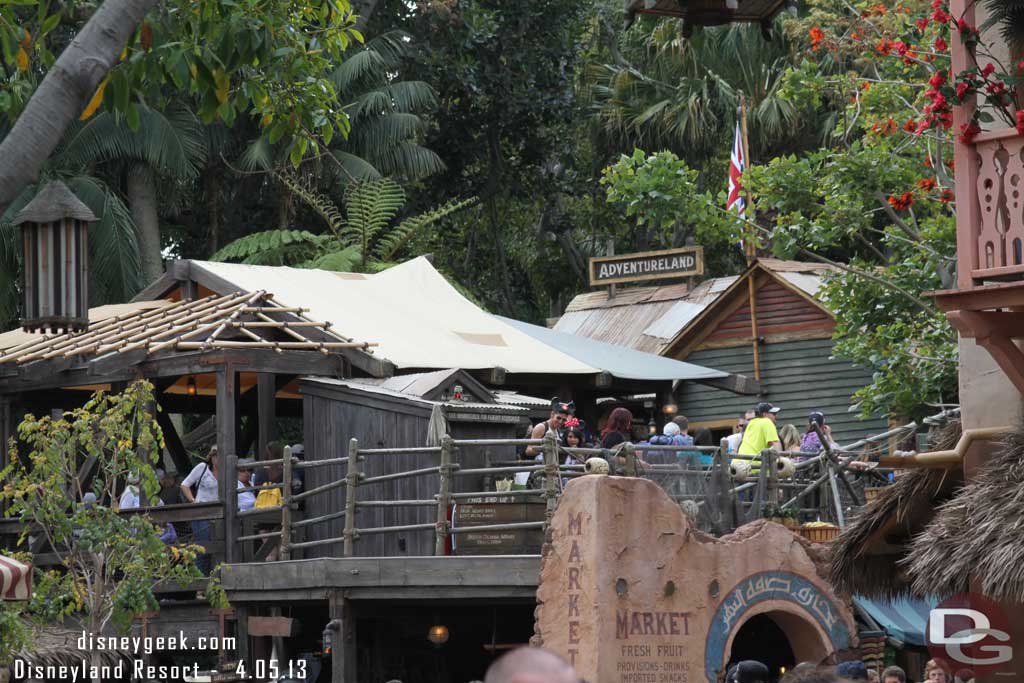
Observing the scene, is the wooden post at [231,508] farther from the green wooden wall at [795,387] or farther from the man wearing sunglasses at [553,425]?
the green wooden wall at [795,387]

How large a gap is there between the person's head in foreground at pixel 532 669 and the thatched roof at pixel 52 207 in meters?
12.8

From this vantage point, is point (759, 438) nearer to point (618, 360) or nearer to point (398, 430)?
point (618, 360)

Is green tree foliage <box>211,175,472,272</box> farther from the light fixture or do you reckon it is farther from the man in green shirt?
the light fixture

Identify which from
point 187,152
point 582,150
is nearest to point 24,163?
point 187,152

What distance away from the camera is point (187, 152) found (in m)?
29.5

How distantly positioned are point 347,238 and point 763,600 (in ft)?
51.5

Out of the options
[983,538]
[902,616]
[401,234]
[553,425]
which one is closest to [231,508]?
[553,425]

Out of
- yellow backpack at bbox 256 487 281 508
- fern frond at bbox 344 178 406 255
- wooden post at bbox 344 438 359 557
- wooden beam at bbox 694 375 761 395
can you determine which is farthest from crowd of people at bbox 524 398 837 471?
fern frond at bbox 344 178 406 255

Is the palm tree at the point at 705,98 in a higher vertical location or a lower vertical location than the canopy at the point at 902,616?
higher

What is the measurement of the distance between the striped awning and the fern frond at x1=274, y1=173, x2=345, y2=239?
60.9 ft

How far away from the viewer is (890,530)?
463 inches

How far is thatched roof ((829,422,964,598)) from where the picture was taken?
11352 mm

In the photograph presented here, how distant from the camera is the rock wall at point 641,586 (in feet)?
49.7

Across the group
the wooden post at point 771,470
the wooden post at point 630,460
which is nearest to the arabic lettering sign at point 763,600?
the wooden post at point 771,470
